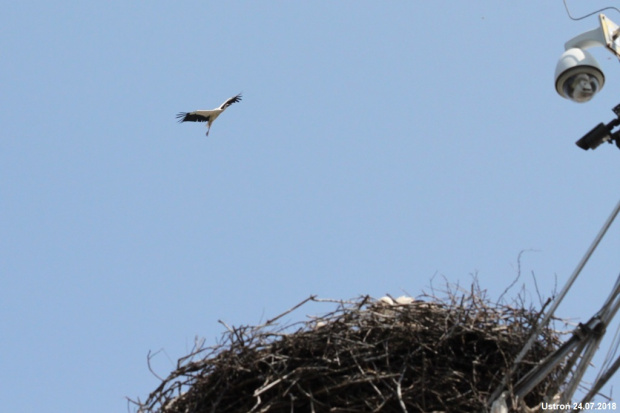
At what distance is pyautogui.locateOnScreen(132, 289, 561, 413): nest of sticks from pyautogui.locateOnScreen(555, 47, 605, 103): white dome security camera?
1722 millimetres

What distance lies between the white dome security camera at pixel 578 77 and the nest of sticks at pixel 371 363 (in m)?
1.72

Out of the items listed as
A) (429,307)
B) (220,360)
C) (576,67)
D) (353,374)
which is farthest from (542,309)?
(220,360)

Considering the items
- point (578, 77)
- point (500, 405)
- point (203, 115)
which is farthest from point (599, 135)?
point (203, 115)

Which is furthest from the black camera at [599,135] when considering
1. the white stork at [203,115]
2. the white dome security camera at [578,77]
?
the white stork at [203,115]

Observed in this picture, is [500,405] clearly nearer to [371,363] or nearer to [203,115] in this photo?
[371,363]

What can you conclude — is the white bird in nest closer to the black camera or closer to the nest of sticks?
the nest of sticks

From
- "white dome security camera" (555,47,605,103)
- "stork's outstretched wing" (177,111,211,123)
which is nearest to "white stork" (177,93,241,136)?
"stork's outstretched wing" (177,111,211,123)

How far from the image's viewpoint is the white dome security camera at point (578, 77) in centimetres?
504

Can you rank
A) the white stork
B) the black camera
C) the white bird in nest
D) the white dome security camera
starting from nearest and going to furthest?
the black camera
the white dome security camera
the white bird in nest
the white stork

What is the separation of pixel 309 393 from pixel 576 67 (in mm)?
2691

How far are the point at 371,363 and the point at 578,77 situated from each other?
7.75 ft

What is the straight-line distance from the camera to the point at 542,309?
598 cm

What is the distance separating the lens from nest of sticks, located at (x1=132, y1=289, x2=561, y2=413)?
5965 mm

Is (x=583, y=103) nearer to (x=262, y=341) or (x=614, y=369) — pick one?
(x=614, y=369)
